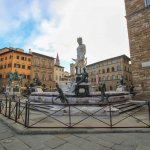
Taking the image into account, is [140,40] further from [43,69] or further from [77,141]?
[43,69]

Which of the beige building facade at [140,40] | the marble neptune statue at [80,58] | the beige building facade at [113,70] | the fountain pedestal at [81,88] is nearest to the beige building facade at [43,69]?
the beige building facade at [113,70]

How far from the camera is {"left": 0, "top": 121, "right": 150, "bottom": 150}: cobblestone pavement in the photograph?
3.71 metres

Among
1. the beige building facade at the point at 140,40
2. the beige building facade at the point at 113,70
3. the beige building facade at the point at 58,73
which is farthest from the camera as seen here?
the beige building facade at the point at 58,73

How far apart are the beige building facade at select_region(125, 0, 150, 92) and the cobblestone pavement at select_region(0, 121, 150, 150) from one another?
8770 millimetres

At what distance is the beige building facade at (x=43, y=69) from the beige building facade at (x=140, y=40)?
131ft

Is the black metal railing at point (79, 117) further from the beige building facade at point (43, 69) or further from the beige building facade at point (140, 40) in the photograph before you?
the beige building facade at point (43, 69)

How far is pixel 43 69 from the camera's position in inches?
2077

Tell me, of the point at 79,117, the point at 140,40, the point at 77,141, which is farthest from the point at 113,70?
the point at 77,141

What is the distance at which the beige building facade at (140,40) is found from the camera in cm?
1229

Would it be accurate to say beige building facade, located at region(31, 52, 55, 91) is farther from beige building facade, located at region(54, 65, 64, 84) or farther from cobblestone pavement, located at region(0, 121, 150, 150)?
cobblestone pavement, located at region(0, 121, 150, 150)

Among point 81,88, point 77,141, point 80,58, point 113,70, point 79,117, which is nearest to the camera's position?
point 77,141

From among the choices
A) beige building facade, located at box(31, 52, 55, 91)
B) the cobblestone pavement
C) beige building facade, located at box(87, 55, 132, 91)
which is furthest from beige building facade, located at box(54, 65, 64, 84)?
the cobblestone pavement

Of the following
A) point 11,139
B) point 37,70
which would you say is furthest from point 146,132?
point 37,70

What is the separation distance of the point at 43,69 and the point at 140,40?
1713 inches
